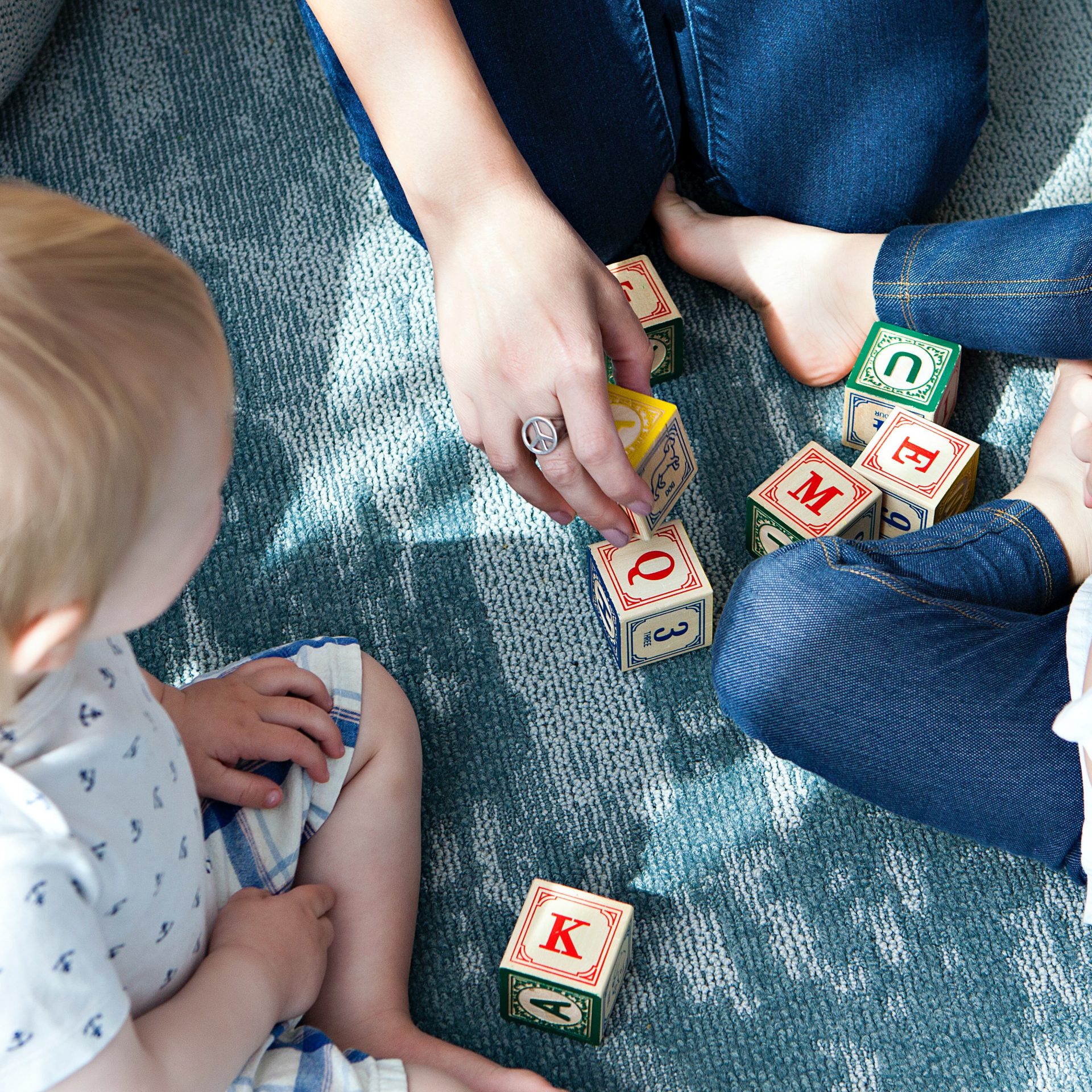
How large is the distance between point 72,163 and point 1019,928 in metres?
1.31

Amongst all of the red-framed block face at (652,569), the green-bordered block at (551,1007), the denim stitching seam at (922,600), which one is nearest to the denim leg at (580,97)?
the red-framed block face at (652,569)

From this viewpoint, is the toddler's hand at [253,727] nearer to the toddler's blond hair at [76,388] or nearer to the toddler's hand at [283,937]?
the toddler's hand at [283,937]

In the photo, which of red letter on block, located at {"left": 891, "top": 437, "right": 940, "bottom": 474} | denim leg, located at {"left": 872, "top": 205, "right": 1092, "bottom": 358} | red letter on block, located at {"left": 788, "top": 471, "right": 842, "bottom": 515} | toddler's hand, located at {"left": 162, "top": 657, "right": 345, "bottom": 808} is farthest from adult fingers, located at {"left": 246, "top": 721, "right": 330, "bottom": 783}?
denim leg, located at {"left": 872, "top": 205, "right": 1092, "bottom": 358}

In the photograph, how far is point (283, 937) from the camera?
79 cm

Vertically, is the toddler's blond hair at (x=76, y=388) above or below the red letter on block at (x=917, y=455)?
above

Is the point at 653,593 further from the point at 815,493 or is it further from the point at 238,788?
the point at 238,788

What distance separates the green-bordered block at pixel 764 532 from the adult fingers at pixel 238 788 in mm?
486

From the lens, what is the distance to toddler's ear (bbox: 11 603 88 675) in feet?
1.86

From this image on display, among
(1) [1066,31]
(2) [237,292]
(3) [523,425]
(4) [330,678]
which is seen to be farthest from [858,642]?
(1) [1066,31]

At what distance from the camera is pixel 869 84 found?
1173 millimetres

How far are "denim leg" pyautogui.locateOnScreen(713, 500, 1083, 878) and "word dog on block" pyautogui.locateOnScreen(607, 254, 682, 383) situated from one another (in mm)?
290

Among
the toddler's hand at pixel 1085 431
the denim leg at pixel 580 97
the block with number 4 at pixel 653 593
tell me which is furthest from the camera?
the denim leg at pixel 580 97

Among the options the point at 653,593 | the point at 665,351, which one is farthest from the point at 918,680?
the point at 665,351

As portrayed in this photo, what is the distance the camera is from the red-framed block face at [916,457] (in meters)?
1.06
